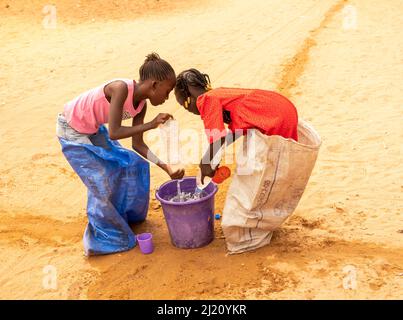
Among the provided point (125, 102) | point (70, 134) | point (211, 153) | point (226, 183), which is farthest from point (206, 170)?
point (226, 183)

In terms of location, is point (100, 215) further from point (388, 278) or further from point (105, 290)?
point (388, 278)

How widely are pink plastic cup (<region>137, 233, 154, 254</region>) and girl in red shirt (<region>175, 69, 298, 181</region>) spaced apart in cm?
64

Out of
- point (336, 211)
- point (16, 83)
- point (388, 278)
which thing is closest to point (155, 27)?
point (16, 83)

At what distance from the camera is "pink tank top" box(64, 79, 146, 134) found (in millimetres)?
3527

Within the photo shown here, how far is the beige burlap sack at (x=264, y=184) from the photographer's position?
Result: 10.7ft

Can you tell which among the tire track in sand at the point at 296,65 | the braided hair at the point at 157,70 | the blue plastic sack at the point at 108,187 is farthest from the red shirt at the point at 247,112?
the tire track in sand at the point at 296,65

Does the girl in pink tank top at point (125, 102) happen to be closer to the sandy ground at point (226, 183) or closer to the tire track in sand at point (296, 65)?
the sandy ground at point (226, 183)

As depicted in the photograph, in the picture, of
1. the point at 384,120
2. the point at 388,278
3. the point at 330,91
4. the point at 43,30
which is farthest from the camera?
the point at 43,30

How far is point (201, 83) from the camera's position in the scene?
3416 millimetres

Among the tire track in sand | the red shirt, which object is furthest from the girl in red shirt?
the tire track in sand

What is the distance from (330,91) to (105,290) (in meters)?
4.62

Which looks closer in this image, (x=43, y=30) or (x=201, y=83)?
(x=201, y=83)

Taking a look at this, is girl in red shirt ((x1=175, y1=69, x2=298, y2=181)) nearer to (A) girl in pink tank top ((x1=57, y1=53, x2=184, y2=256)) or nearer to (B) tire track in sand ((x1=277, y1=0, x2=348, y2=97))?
(A) girl in pink tank top ((x1=57, y1=53, x2=184, y2=256))

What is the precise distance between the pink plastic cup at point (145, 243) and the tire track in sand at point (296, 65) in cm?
378
